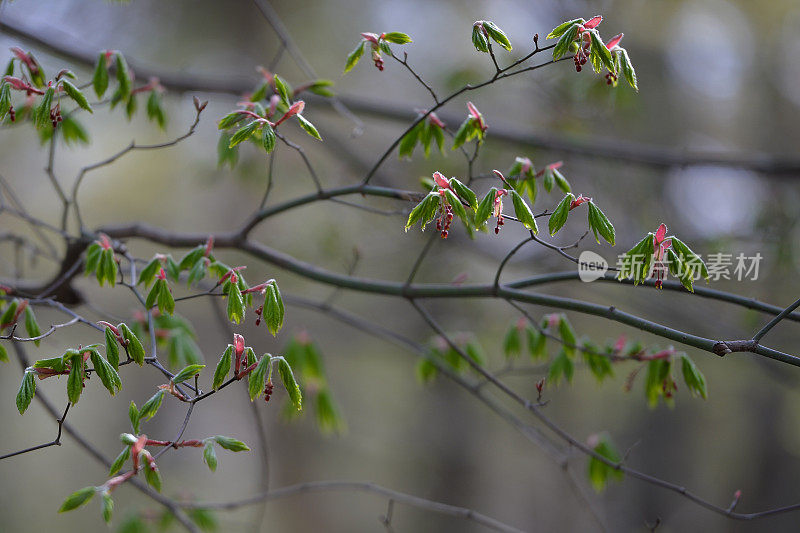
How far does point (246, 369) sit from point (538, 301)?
0.71 m

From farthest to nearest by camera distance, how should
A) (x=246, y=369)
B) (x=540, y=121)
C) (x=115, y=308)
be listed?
(x=115, y=308) < (x=540, y=121) < (x=246, y=369)

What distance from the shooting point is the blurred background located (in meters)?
3.30

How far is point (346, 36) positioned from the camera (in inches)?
225

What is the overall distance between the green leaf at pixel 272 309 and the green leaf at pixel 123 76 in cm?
82

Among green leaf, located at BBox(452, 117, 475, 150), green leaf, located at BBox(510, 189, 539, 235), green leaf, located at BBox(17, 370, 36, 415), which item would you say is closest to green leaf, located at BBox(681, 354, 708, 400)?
green leaf, located at BBox(510, 189, 539, 235)

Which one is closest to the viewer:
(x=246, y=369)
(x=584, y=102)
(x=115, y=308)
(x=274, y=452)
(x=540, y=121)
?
(x=246, y=369)

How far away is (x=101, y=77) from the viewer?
1.68 meters

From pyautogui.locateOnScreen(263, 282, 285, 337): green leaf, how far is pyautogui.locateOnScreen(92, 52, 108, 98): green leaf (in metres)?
0.80

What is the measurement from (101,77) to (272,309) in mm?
861

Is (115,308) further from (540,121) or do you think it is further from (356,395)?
(540,121)

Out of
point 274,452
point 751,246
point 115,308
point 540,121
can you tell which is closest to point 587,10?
point 540,121

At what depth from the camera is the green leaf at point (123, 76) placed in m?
1.73

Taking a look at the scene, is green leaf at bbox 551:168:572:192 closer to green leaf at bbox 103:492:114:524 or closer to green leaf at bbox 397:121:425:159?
green leaf at bbox 397:121:425:159

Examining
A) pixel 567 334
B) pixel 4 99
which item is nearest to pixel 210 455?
pixel 4 99
